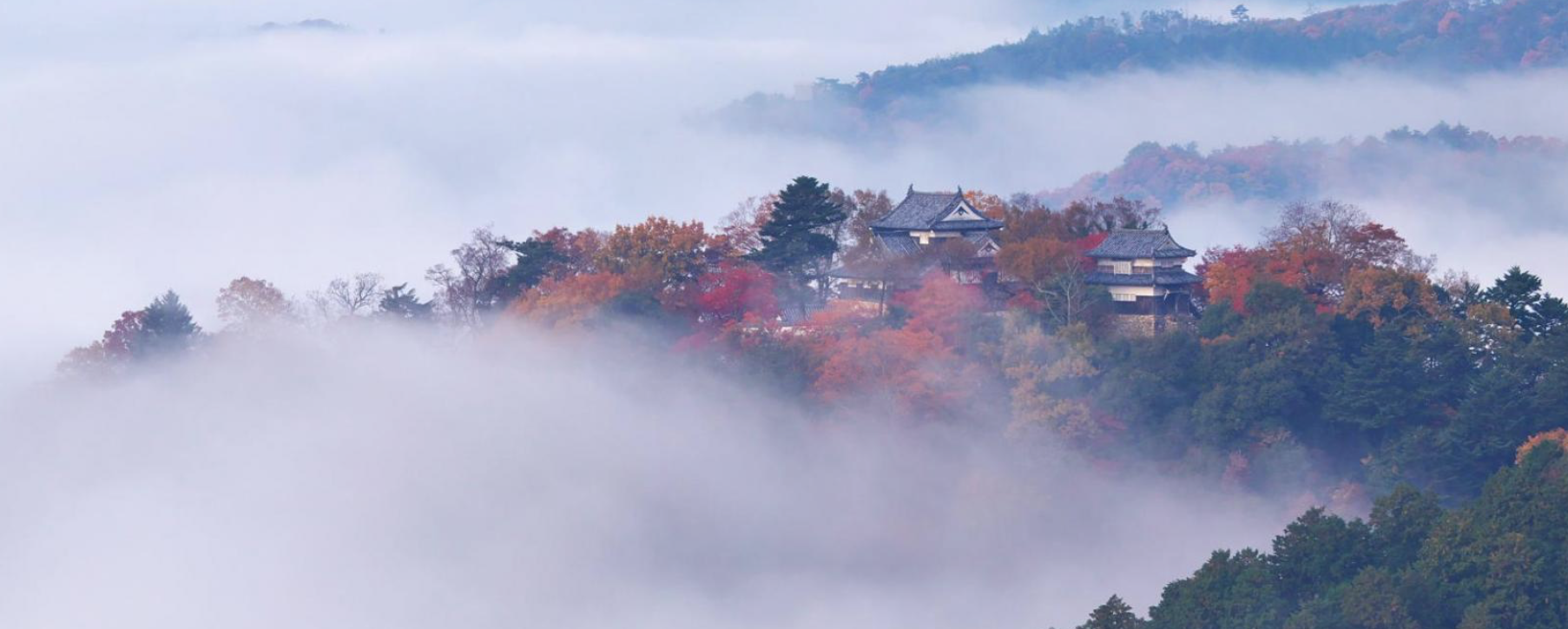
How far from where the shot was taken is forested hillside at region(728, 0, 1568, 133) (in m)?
153

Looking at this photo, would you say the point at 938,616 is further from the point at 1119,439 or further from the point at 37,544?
the point at 37,544

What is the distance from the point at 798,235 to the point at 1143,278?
8155mm

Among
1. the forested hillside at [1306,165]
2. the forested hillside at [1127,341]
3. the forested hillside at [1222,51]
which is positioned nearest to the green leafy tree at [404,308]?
the forested hillside at [1127,341]

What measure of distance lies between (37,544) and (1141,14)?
517 ft

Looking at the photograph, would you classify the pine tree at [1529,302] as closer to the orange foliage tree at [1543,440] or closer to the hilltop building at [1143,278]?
the orange foliage tree at [1543,440]

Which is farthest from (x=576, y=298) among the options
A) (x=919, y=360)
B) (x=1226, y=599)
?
(x=1226, y=599)

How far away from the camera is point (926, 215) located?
4372cm

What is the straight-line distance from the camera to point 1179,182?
130 metres

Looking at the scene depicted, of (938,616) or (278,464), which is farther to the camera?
(278,464)

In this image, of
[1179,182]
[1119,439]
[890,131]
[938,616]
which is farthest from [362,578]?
[890,131]

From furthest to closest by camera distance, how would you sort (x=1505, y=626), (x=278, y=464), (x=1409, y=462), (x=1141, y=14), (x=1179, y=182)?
1. (x=1141, y=14)
2. (x=1179, y=182)
3. (x=278, y=464)
4. (x=1409, y=462)
5. (x=1505, y=626)

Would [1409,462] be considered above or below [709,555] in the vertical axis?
above

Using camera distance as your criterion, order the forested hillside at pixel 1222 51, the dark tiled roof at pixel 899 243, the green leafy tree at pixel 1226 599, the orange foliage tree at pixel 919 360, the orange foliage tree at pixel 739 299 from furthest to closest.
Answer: the forested hillside at pixel 1222 51
the dark tiled roof at pixel 899 243
the orange foliage tree at pixel 739 299
the orange foliage tree at pixel 919 360
the green leafy tree at pixel 1226 599

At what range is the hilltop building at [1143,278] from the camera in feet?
132
